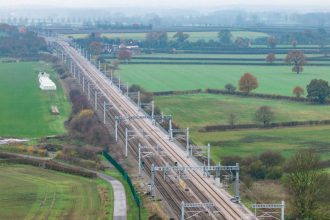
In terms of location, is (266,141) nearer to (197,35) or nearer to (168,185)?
(168,185)

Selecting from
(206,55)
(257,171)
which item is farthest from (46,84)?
(206,55)

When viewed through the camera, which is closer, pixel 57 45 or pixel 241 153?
pixel 241 153

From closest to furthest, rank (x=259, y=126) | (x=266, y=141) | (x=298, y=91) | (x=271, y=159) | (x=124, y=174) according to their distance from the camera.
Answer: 1. (x=124, y=174)
2. (x=271, y=159)
3. (x=266, y=141)
4. (x=259, y=126)
5. (x=298, y=91)

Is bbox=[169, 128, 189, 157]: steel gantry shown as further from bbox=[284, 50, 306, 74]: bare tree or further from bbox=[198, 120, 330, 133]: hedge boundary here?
bbox=[284, 50, 306, 74]: bare tree

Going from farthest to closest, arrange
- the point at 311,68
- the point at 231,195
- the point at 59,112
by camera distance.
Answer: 1. the point at 311,68
2. the point at 59,112
3. the point at 231,195

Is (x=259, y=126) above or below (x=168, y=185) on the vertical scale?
below

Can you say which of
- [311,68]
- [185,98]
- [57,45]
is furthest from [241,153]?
[57,45]

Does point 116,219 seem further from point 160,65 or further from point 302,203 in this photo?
point 160,65

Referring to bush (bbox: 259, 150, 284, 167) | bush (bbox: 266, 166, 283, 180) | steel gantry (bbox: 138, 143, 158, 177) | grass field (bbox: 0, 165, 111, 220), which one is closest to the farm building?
steel gantry (bbox: 138, 143, 158, 177)
